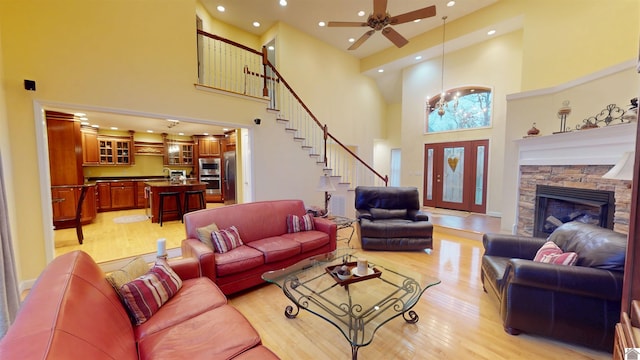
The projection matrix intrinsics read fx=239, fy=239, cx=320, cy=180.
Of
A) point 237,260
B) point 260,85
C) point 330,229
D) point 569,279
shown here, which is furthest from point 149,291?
point 260,85

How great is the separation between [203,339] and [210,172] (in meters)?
7.46

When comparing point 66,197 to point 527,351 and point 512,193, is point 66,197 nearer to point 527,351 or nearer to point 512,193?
point 527,351

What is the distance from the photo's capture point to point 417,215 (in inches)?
169

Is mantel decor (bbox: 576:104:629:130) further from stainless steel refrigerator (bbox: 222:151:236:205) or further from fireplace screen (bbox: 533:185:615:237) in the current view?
stainless steel refrigerator (bbox: 222:151:236:205)

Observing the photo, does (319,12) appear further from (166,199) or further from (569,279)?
(569,279)

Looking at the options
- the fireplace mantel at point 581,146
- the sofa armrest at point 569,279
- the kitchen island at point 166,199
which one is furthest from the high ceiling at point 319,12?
the sofa armrest at point 569,279

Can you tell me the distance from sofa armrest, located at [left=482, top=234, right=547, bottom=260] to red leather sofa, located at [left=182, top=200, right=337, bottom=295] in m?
1.92

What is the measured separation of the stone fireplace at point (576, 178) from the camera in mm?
2811

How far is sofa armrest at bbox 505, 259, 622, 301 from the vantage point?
5.70 ft

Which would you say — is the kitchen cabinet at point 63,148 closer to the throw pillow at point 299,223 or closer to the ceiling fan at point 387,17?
the throw pillow at point 299,223

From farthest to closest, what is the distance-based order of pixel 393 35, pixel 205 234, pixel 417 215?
pixel 417 215 → pixel 393 35 → pixel 205 234

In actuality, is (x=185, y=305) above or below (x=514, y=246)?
below

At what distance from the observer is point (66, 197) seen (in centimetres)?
471

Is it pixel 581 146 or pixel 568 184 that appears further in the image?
pixel 568 184
